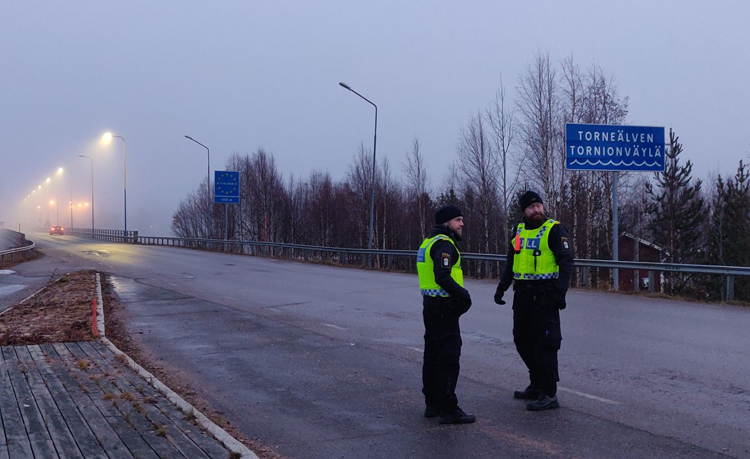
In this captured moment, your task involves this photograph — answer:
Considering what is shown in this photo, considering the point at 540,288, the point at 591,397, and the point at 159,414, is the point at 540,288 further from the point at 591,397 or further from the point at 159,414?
the point at 159,414

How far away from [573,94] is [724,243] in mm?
18264

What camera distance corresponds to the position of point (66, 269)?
Result: 25.4 m

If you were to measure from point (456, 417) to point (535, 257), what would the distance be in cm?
164

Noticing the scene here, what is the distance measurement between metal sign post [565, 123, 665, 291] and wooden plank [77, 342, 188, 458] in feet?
50.3

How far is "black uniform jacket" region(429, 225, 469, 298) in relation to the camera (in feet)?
17.8

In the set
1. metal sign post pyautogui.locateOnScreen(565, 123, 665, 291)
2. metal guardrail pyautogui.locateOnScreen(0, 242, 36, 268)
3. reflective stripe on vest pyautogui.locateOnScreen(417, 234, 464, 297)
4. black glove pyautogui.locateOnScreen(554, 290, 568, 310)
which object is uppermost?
metal sign post pyautogui.locateOnScreen(565, 123, 665, 291)

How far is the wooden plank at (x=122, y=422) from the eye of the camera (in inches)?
184

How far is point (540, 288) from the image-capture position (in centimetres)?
584

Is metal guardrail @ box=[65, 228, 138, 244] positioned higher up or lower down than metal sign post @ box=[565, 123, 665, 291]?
lower down

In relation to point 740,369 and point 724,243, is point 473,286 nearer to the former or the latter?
point 740,369

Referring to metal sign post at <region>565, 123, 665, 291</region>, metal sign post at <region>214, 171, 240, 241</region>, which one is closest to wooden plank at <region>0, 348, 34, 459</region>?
metal sign post at <region>565, 123, 665, 291</region>

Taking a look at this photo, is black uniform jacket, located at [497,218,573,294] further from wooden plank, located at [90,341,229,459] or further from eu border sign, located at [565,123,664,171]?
eu border sign, located at [565,123,664,171]

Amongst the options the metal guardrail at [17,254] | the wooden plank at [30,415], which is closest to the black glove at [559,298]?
the wooden plank at [30,415]

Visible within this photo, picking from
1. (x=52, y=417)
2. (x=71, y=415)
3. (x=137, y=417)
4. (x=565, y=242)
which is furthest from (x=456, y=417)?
(x=52, y=417)
